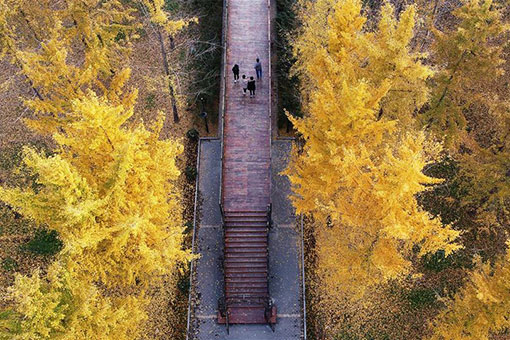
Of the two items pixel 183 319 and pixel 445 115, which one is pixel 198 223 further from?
pixel 445 115

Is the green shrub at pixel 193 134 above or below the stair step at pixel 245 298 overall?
above

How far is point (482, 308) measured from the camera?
45.9 feet

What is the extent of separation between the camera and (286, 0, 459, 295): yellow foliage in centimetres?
1362

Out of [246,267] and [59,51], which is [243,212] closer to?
[246,267]

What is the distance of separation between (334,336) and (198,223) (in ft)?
28.9

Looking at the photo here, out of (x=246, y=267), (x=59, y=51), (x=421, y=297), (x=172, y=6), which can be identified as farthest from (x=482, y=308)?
(x=172, y=6)

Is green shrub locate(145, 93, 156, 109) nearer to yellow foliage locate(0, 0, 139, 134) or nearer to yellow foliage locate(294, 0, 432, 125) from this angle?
yellow foliage locate(0, 0, 139, 134)

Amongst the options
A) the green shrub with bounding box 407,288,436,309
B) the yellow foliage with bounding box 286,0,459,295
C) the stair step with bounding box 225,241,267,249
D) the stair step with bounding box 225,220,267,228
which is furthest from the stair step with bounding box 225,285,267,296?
the green shrub with bounding box 407,288,436,309

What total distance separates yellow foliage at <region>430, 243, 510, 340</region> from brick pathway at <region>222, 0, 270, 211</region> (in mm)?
9166

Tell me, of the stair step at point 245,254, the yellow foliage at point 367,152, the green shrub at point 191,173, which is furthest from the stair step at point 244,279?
the green shrub at point 191,173

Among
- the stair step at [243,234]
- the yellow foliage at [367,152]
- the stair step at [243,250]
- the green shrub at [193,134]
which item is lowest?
the stair step at [243,250]

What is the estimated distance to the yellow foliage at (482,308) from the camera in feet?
43.9

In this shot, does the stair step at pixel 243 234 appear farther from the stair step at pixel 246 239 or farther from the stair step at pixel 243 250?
the stair step at pixel 243 250

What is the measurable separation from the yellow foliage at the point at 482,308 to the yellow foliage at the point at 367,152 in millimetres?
1653
